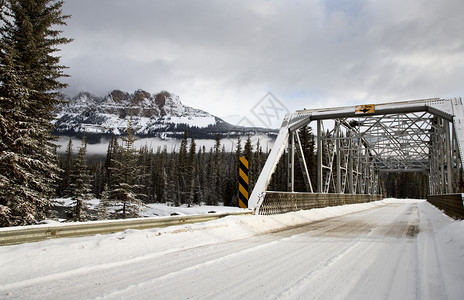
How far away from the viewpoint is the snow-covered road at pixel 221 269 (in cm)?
336

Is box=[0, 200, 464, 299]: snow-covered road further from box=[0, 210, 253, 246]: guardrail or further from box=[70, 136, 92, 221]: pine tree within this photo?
box=[70, 136, 92, 221]: pine tree

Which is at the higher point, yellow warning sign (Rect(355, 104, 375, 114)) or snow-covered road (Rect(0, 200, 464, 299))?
yellow warning sign (Rect(355, 104, 375, 114))

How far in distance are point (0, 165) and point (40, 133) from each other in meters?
1.92

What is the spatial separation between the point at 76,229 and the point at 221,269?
2.79 m

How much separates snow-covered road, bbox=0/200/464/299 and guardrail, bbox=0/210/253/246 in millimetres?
206

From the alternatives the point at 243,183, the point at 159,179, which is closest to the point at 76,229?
the point at 243,183

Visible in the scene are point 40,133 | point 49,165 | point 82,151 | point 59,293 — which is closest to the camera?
point 59,293

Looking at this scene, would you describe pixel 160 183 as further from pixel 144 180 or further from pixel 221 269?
pixel 221 269

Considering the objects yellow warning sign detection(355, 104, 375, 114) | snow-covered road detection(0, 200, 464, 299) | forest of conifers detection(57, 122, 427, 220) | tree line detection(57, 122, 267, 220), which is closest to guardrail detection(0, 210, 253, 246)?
snow-covered road detection(0, 200, 464, 299)

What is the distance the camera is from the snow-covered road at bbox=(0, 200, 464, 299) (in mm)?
3361

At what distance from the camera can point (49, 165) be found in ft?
A: 43.3

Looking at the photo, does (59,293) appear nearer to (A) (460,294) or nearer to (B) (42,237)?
(B) (42,237)

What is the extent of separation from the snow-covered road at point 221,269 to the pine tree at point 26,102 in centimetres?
855

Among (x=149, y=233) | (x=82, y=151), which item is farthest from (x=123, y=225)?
(x=82, y=151)
